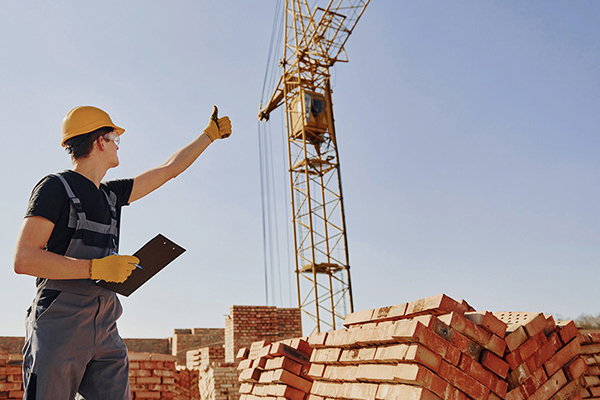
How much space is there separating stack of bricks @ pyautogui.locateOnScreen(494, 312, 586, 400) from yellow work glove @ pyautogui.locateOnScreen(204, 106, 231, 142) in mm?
1641

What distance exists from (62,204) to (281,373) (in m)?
2.13

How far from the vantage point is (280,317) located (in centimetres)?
1334

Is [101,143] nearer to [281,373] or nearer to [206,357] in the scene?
[281,373]

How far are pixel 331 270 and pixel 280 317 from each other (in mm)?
6592

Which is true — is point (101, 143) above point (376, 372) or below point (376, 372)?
above

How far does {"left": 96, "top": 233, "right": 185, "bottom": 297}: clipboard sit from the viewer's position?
6.48ft

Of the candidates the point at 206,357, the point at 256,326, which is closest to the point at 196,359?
the point at 206,357

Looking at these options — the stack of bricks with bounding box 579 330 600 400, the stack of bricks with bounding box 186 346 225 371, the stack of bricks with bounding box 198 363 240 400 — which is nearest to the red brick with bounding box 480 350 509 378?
the stack of bricks with bounding box 579 330 600 400

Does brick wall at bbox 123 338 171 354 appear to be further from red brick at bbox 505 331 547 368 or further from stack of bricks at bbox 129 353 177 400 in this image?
red brick at bbox 505 331 547 368

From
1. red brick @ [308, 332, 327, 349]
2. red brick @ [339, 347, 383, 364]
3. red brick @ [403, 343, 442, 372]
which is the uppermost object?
red brick @ [308, 332, 327, 349]

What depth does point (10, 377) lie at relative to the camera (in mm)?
5230

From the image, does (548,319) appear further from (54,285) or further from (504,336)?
(54,285)

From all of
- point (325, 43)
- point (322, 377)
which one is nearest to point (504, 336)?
point (322, 377)

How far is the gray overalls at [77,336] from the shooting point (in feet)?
5.75
